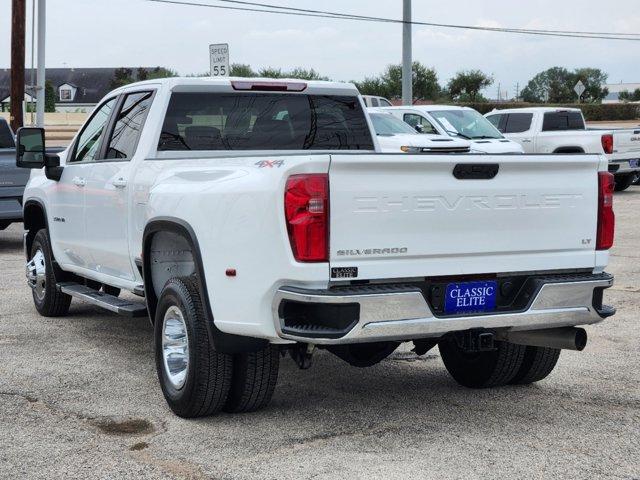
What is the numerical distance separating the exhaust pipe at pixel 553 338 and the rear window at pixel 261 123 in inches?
85.6

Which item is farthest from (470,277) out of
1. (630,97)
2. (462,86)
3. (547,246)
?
(630,97)

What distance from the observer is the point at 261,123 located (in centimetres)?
741

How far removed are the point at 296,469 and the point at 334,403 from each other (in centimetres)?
Result: 132

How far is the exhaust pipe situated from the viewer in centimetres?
597

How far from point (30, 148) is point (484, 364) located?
403 centimetres

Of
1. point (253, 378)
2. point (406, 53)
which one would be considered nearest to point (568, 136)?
point (406, 53)

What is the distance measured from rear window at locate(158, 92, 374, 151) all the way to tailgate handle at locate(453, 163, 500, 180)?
2067 millimetres

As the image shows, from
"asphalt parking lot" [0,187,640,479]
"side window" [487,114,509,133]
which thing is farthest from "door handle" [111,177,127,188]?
"side window" [487,114,509,133]

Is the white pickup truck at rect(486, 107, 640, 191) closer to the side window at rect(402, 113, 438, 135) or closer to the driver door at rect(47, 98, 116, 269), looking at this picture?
the side window at rect(402, 113, 438, 135)

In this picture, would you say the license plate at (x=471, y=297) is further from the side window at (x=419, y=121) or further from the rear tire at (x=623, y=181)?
the rear tire at (x=623, y=181)

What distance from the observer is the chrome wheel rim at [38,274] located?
931cm

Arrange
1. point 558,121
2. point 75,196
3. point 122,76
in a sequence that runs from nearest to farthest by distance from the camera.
Result: point 75,196, point 558,121, point 122,76

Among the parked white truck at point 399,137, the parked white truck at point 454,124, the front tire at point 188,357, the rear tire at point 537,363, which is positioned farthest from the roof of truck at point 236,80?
the parked white truck at point 454,124

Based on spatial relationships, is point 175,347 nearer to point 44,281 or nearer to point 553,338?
point 553,338
